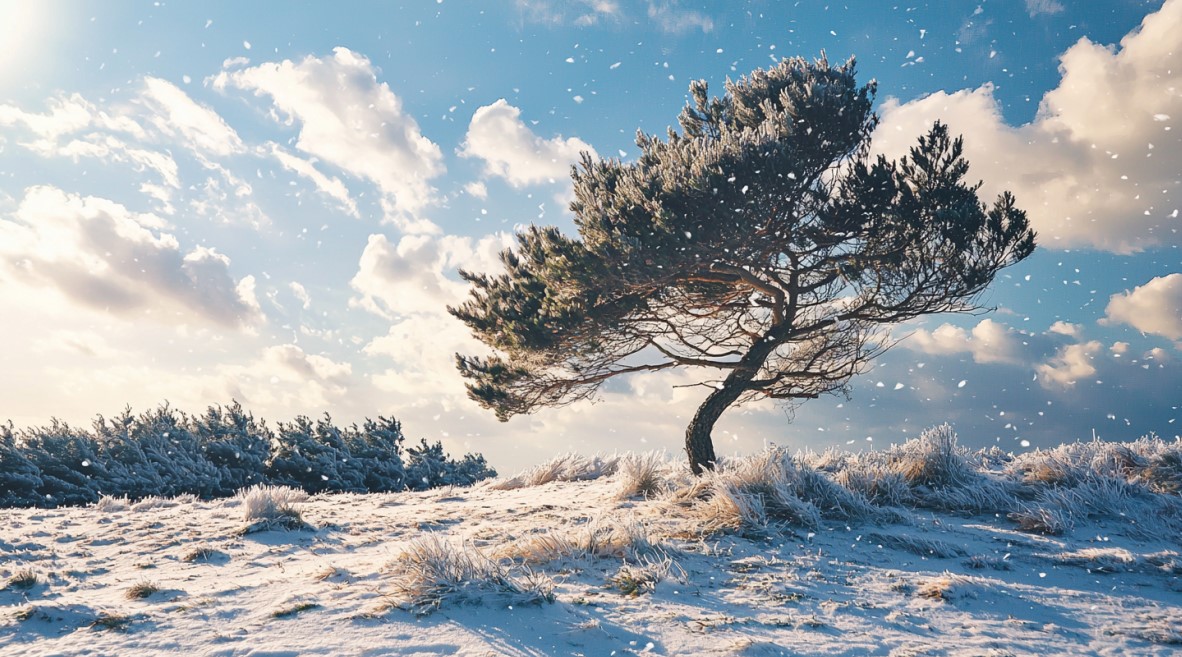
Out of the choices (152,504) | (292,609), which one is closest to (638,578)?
(292,609)

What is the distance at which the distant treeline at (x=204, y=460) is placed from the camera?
15188 millimetres

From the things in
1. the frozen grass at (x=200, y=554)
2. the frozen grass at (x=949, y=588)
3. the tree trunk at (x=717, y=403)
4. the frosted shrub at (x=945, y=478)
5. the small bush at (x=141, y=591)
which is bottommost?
the small bush at (x=141, y=591)

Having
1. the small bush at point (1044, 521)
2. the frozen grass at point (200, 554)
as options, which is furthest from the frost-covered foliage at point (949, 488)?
the frozen grass at point (200, 554)

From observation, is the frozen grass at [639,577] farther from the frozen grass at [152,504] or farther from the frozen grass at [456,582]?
the frozen grass at [152,504]

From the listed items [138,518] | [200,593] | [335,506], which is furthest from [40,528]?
[200,593]

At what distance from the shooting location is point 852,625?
16.0 ft

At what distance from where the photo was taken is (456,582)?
5168mm

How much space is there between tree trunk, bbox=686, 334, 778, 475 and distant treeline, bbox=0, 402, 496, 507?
9.56 metres

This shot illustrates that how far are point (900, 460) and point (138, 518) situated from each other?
11475 millimetres

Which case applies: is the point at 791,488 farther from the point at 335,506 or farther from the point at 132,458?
the point at 132,458

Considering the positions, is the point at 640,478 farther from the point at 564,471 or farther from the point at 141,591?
the point at 141,591

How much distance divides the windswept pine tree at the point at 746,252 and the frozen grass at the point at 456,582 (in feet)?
17.8

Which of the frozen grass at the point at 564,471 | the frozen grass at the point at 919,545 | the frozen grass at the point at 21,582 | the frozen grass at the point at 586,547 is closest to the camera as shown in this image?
the frozen grass at the point at 586,547

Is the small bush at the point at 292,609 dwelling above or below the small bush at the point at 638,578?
below
